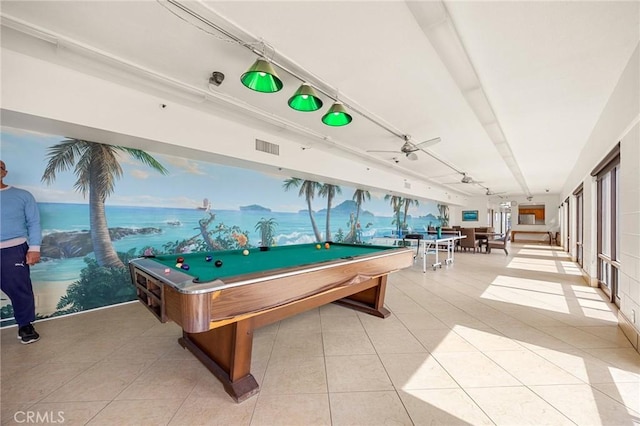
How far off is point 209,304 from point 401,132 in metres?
4.20

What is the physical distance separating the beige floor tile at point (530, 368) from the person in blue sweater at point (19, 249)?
4.56 metres

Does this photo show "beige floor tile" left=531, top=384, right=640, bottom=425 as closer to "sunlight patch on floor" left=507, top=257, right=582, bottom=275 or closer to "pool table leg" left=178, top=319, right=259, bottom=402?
"pool table leg" left=178, top=319, right=259, bottom=402

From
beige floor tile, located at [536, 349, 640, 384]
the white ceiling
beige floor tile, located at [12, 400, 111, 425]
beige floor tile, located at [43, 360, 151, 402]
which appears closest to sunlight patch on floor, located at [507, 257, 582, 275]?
the white ceiling

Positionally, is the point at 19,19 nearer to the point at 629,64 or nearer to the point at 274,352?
the point at 274,352

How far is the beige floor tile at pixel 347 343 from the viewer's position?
2.37 meters

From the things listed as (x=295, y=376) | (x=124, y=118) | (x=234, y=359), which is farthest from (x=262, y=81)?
(x=295, y=376)

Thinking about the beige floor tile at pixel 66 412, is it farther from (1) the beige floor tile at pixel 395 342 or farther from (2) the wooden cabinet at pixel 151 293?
(1) the beige floor tile at pixel 395 342

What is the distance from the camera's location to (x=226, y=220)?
178 inches

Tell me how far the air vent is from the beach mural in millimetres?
670

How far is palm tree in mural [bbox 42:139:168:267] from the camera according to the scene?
3143 millimetres

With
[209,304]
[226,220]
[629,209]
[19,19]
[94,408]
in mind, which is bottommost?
[94,408]

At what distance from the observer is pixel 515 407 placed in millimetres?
1660

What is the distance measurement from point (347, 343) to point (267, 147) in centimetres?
340

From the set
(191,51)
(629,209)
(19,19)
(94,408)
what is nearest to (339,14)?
(191,51)
